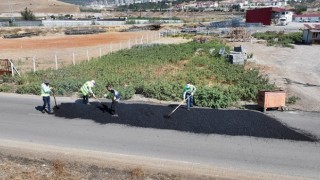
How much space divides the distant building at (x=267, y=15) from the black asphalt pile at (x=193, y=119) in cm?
6782

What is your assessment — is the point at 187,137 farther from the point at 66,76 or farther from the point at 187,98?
the point at 66,76

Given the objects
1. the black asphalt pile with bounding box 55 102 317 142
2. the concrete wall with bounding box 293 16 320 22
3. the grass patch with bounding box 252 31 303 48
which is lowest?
the black asphalt pile with bounding box 55 102 317 142

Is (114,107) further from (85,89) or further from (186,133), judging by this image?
(186,133)

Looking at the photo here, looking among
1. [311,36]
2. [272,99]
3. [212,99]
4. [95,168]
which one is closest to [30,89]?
[212,99]

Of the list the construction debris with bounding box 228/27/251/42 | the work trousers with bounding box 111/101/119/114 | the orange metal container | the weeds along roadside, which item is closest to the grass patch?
→ the construction debris with bounding box 228/27/251/42

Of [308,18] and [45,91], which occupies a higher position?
[308,18]

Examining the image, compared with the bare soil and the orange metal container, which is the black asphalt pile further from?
the bare soil

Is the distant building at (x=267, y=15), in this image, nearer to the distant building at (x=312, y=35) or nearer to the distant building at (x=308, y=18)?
the distant building at (x=308, y=18)

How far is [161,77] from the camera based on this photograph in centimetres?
2217

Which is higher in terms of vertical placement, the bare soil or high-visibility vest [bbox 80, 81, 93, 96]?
high-visibility vest [bbox 80, 81, 93, 96]

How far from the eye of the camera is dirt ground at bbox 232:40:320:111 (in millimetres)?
17812

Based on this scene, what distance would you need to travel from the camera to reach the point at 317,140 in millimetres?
11844

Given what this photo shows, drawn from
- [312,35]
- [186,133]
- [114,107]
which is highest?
[312,35]

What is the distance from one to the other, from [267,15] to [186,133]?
7121 centimetres
